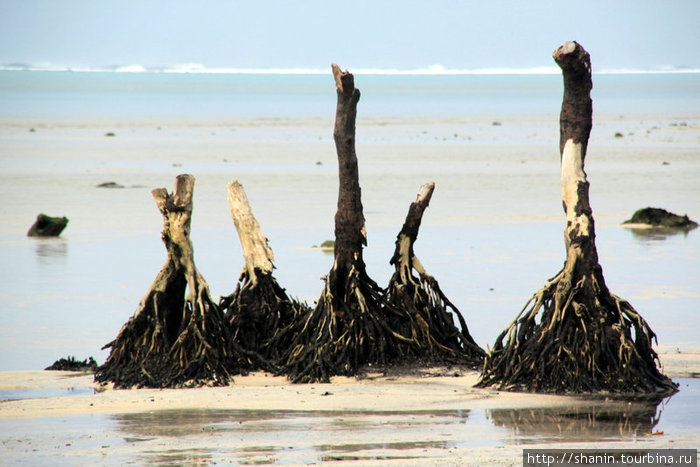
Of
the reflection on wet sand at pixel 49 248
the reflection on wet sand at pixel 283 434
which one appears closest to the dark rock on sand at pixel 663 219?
the reflection on wet sand at pixel 49 248

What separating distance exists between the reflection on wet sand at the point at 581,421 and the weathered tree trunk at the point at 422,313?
177cm

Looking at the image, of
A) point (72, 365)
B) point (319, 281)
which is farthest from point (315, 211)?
point (72, 365)

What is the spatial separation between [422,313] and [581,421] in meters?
2.47

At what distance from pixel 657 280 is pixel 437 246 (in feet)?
14.9

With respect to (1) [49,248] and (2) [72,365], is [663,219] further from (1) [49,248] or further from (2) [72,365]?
(2) [72,365]

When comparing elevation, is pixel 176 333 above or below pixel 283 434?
above

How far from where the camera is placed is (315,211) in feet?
85.6

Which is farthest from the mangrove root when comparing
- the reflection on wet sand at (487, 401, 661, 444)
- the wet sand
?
the reflection on wet sand at (487, 401, 661, 444)

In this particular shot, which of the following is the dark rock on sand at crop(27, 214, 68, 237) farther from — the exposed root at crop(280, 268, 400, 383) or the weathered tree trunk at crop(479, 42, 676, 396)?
the weathered tree trunk at crop(479, 42, 676, 396)

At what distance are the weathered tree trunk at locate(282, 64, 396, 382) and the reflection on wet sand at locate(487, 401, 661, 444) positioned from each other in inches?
70.5

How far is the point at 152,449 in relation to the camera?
821 cm

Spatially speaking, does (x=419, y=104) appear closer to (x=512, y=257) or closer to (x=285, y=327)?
(x=512, y=257)

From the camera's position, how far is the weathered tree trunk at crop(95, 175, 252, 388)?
1045 centimetres

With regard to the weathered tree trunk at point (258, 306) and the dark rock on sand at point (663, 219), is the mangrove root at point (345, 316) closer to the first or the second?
the weathered tree trunk at point (258, 306)
